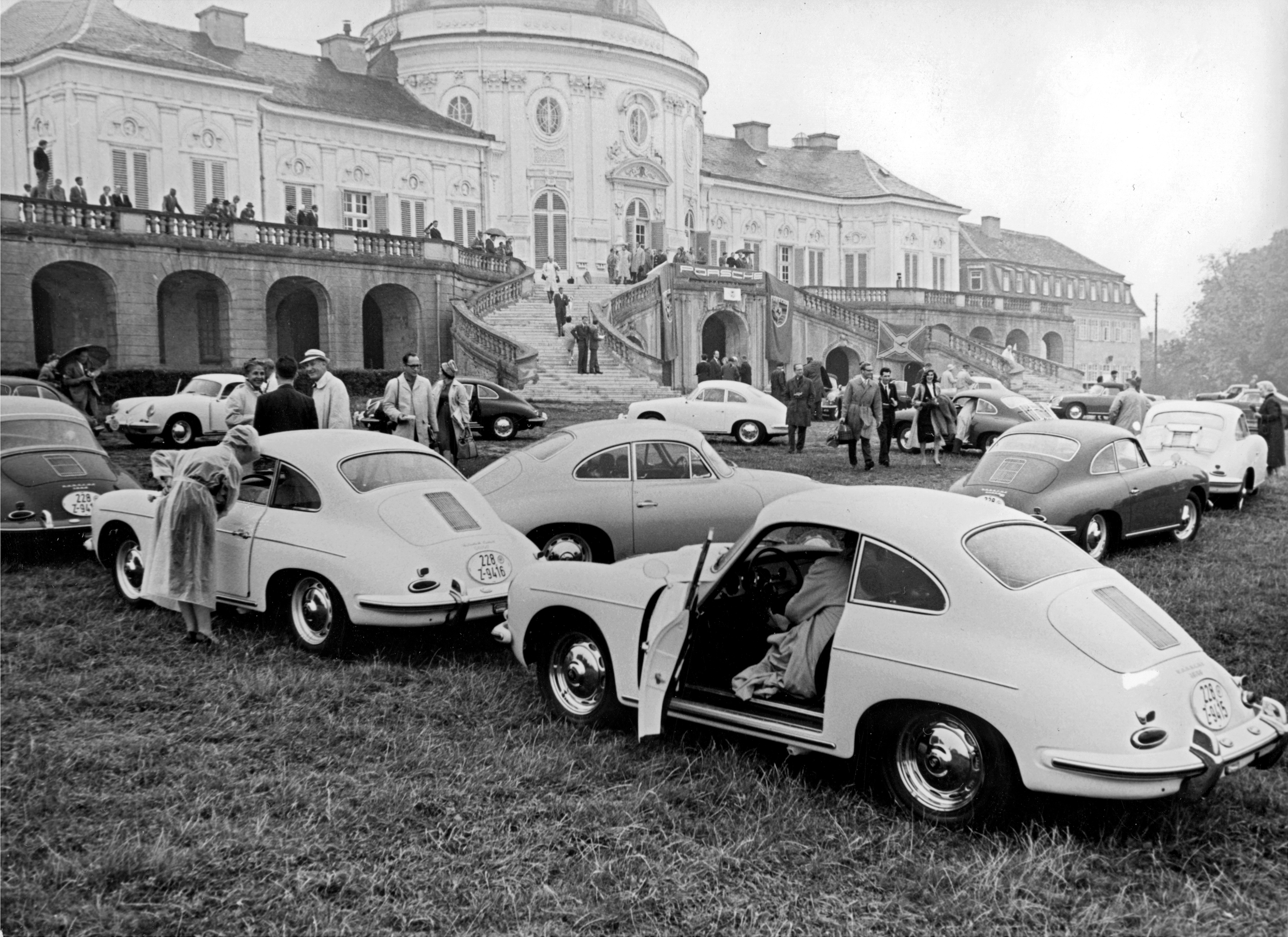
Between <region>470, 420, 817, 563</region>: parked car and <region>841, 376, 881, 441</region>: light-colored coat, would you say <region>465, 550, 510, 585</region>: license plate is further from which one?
<region>841, 376, 881, 441</region>: light-colored coat

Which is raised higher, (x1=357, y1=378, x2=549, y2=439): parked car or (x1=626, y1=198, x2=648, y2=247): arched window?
(x1=626, y1=198, x2=648, y2=247): arched window

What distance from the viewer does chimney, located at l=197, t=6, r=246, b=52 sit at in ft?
124

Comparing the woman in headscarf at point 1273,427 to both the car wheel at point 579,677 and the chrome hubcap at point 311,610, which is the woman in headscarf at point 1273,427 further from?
the chrome hubcap at point 311,610

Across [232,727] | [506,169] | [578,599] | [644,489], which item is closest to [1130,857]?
[578,599]

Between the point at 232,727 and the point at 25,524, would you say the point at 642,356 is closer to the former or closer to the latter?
the point at 25,524

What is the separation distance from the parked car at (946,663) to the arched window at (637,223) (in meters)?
41.4

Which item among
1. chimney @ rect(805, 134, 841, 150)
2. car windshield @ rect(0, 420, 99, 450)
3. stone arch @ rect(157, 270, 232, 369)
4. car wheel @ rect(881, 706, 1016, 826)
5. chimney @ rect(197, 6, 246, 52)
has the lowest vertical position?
car wheel @ rect(881, 706, 1016, 826)

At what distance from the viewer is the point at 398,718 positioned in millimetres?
6906

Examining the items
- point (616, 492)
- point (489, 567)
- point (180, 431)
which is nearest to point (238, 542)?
point (489, 567)

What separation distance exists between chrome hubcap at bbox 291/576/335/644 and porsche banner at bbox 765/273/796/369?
35662mm

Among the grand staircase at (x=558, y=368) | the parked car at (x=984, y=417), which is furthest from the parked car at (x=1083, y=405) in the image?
the grand staircase at (x=558, y=368)

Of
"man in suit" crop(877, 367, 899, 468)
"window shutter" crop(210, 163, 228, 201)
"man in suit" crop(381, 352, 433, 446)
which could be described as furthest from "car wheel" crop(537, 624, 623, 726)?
"window shutter" crop(210, 163, 228, 201)

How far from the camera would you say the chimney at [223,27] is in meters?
37.8

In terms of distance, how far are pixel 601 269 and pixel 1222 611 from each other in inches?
1523
